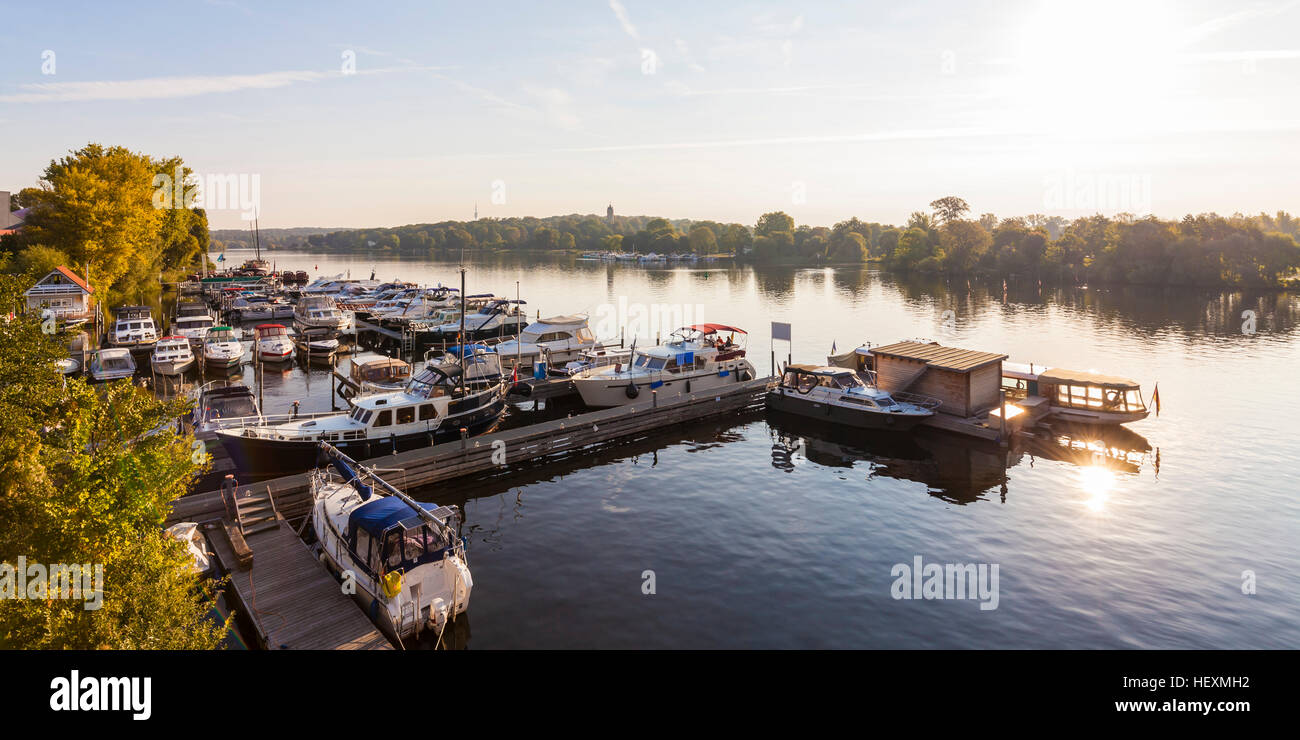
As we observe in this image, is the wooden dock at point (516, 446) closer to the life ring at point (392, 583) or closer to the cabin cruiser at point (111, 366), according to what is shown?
the life ring at point (392, 583)

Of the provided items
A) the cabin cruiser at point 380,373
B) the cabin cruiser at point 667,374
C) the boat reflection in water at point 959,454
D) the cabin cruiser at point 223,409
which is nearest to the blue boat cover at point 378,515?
the cabin cruiser at point 223,409

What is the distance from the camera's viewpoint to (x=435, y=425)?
35.6 m

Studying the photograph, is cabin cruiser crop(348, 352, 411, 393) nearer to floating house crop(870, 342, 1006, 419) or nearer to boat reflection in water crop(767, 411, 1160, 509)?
boat reflection in water crop(767, 411, 1160, 509)

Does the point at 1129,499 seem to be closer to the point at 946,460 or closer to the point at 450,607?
the point at 946,460

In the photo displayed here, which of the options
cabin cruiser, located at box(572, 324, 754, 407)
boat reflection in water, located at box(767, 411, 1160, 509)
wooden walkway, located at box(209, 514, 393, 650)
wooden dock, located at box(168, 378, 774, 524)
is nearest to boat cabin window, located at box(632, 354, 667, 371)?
cabin cruiser, located at box(572, 324, 754, 407)

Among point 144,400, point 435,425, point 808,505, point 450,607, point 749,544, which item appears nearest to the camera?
point 144,400

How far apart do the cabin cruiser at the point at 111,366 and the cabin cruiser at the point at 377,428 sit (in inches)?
857

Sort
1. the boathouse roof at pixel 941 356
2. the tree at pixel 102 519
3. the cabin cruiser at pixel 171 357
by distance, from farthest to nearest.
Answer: the cabin cruiser at pixel 171 357, the boathouse roof at pixel 941 356, the tree at pixel 102 519

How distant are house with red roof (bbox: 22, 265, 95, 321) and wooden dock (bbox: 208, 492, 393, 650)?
57982 millimetres

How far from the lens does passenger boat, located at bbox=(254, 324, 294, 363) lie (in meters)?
59.4

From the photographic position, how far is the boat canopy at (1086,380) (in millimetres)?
40031

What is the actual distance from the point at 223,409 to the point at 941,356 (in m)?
42.0
